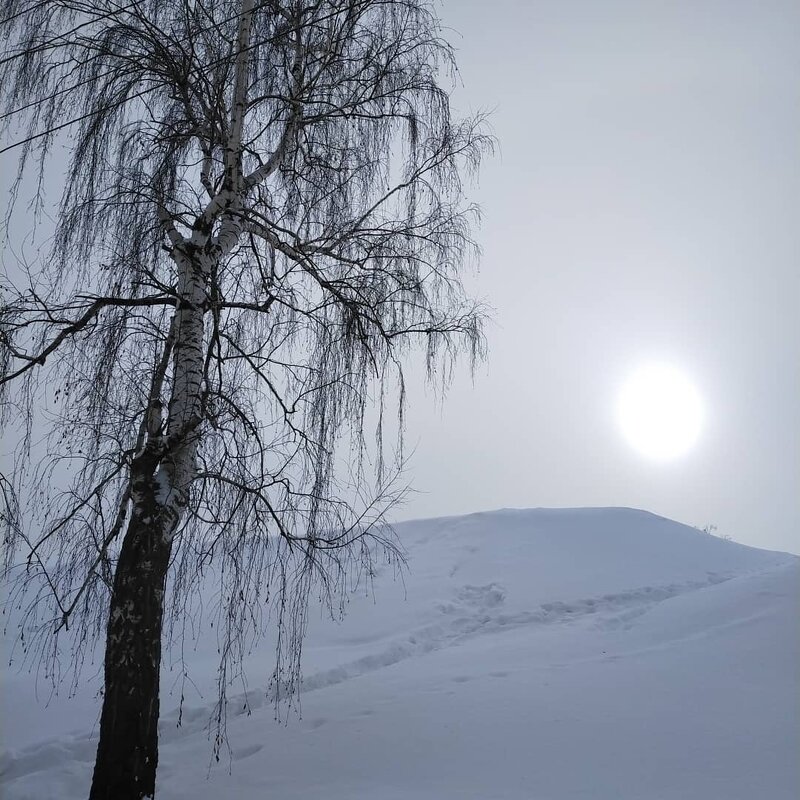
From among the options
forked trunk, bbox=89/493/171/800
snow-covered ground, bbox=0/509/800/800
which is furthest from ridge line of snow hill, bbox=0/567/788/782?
forked trunk, bbox=89/493/171/800

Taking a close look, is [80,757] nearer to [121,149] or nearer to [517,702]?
[517,702]

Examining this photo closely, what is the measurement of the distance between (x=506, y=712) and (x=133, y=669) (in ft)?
8.89

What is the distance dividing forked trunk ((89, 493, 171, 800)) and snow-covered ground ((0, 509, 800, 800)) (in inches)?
32.8

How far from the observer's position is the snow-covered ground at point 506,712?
12.5 ft

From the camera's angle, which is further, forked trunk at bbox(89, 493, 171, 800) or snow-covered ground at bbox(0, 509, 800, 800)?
snow-covered ground at bbox(0, 509, 800, 800)

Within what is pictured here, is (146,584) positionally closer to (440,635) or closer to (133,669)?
(133,669)

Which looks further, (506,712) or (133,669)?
(506,712)

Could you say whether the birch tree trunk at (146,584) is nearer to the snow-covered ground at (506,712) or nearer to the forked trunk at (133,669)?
the forked trunk at (133,669)

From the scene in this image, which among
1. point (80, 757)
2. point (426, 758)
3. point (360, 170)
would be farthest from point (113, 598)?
point (360, 170)

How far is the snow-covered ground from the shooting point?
12.5ft

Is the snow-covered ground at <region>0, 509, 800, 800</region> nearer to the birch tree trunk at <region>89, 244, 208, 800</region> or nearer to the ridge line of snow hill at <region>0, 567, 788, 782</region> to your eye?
the ridge line of snow hill at <region>0, 567, 788, 782</region>

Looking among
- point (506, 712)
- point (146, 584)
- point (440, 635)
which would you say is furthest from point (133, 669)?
point (440, 635)

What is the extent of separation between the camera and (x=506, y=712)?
15.4ft

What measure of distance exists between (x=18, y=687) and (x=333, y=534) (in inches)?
200
